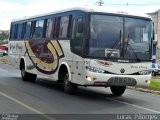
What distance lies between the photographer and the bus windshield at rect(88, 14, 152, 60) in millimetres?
14469

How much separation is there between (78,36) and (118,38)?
1.40m

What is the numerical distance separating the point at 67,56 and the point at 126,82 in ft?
8.76

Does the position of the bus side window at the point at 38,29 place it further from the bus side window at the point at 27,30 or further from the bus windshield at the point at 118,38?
the bus windshield at the point at 118,38

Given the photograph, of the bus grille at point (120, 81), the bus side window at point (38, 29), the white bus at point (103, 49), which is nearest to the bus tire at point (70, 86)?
the white bus at point (103, 49)

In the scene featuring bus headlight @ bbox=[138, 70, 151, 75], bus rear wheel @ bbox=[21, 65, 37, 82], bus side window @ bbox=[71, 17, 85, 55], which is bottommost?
bus rear wheel @ bbox=[21, 65, 37, 82]

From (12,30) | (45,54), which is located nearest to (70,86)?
(45,54)

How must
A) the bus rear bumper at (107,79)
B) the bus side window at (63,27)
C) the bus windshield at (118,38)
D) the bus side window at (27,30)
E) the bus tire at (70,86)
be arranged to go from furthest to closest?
the bus side window at (27,30), the bus side window at (63,27), the bus tire at (70,86), the bus windshield at (118,38), the bus rear bumper at (107,79)

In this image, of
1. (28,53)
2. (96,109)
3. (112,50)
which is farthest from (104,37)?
(28,53)

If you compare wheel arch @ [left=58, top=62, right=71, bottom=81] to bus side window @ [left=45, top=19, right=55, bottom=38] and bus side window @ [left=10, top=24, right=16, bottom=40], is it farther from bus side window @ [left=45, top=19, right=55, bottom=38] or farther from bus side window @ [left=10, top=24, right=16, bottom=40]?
bus side window @ [left=10, top=24, right=16, bottom=40]

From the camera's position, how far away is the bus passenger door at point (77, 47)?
14781 mm

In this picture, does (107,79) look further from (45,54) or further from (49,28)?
(49,28)

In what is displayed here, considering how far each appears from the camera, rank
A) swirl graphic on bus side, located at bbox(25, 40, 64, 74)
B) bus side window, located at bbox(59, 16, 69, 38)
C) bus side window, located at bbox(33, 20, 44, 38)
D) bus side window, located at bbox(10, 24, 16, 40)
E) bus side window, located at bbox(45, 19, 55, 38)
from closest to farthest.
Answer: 1. bus side window, located at bbox(59, 16, 69, 38)
2. swirl graphic on bus side, located at bbox(25, 40, 64, 74)
3. bus side window, located at bbox(45, 19, 55, 38)
4. bus side window, located at bbox(33, 20, 44, 38)
5. bus side window, located at bbox(10, 24, 16, 40)

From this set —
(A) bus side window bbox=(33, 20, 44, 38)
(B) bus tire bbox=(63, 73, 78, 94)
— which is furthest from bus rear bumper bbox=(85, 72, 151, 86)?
(A) bus side window bbox=(33, 20, 44, 38)

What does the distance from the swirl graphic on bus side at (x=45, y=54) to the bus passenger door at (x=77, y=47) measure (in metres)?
1.26
